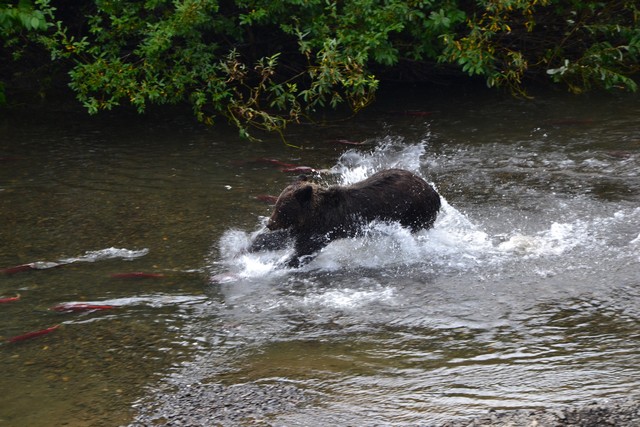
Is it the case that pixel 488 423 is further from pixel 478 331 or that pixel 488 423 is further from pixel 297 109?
pixel 297 109

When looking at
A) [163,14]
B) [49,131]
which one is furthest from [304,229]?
[49,131]

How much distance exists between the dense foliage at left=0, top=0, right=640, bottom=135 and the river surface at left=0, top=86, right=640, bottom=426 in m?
0.75

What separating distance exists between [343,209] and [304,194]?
1.56 feet

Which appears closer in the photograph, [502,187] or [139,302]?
[139,302]

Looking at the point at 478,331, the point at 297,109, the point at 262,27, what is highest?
the point at 262,27

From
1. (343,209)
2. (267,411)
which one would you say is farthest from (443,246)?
(267,411)

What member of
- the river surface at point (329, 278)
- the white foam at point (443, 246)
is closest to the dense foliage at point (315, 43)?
the river surface at point (329, 278)

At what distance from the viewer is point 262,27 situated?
44.8 ft

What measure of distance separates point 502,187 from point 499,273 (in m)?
2.47

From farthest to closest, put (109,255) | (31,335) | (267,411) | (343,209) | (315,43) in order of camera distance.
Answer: (315,43)
(109,255)
(343,209)
(31,335)
(267,411)

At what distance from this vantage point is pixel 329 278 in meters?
7.81

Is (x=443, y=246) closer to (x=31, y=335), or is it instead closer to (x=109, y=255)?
(x=109, y=255)

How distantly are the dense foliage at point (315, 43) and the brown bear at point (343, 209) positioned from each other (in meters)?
2.91

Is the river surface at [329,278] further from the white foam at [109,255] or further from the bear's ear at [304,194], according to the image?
the bear's ear at [304,194]
